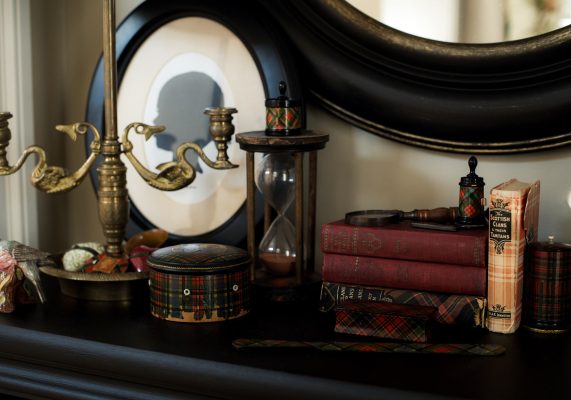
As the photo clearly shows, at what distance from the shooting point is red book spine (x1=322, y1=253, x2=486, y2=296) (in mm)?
895

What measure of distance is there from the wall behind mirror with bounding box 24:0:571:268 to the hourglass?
0.14 m

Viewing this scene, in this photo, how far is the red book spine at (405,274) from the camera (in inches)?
35.2

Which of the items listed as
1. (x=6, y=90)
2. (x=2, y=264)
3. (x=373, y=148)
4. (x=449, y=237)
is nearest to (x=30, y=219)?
(x=6, y=90)

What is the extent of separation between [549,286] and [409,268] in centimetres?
15

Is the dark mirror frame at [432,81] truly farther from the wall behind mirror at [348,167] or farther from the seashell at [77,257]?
the seashell at [77,257]

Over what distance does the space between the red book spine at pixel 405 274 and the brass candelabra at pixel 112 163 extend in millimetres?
206

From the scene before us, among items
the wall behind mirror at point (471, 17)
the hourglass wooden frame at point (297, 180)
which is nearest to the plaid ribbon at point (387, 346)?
the hourglass wooden frame at point (297, 180)

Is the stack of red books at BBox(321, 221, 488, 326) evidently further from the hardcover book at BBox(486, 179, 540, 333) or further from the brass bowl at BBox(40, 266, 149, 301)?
the brass bowl at BBox(40, 266, 149, 301)

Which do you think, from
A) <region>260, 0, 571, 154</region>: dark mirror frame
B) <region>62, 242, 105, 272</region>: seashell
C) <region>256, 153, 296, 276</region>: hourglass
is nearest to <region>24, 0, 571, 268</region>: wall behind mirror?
<region>260, 0, 571, 154</region>: dark mirror frame

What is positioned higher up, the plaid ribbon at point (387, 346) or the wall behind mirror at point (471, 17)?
the wall behind mirror at point (471, 17)

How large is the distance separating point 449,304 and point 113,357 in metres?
0.36

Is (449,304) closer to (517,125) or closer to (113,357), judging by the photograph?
(517,125)

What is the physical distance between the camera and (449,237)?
0.89m

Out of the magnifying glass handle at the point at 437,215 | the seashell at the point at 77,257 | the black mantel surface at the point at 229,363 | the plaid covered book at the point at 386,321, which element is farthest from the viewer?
the seashell at the point at 77,257
